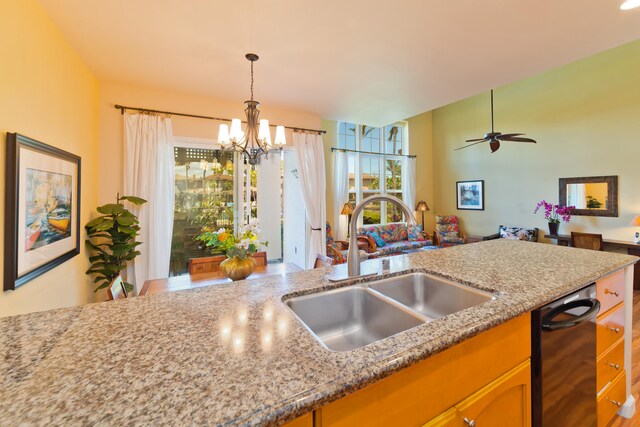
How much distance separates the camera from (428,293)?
55.9 inches

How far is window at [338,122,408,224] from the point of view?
5.64 metres

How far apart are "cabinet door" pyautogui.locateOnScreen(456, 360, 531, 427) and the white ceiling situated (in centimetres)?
224

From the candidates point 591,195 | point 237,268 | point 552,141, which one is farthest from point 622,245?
point 237,268

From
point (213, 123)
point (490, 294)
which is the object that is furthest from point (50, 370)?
point (213, 123)

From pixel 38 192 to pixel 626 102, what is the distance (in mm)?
7125

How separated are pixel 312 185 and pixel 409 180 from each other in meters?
3.00

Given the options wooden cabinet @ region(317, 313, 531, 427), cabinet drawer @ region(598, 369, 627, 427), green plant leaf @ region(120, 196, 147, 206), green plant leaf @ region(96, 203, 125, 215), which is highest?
green plant leaf @ region(120, 196, 147, 206)

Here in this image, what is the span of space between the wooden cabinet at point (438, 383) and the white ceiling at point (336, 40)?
2.12 m

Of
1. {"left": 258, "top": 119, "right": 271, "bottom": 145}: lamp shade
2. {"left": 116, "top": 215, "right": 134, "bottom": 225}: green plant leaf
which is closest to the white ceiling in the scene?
{"left": 258, "top": 119, "right": 271, "bottom": 145}: lamp shade

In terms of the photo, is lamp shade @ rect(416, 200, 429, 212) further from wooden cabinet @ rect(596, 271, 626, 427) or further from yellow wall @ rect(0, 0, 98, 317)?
yellow wall @ rect(0, 0, 98, 317)

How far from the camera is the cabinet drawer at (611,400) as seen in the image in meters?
1.49

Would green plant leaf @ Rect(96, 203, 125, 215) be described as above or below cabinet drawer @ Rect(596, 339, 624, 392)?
above

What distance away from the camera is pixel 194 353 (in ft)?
2.35

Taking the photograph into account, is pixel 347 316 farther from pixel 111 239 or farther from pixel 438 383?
pixel 111 239
